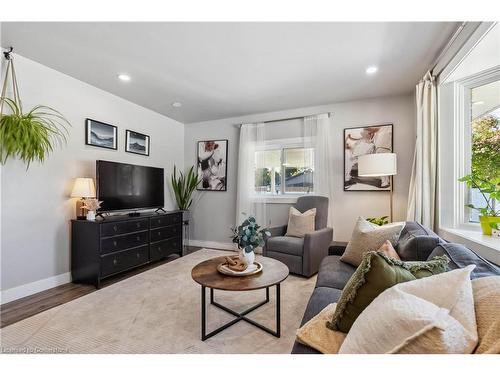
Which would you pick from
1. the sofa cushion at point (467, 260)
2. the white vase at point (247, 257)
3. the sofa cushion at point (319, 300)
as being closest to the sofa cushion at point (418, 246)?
the sofa cushion at point (467, 260)

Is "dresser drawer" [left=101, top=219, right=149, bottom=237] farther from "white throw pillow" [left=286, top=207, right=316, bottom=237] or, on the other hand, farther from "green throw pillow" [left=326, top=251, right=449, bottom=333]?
"green throw pillow" [left=326, top=251, right=449, bottom=333]

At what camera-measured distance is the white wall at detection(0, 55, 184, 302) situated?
2.46 m

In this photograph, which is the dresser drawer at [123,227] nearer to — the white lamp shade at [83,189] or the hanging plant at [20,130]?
the white lamp shade at [83,189]

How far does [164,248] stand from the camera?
150 inches

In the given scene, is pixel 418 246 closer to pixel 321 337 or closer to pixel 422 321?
pixel 321 337

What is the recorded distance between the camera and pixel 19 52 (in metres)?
2.46

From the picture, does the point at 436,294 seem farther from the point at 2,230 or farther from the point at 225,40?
the point at 2,230

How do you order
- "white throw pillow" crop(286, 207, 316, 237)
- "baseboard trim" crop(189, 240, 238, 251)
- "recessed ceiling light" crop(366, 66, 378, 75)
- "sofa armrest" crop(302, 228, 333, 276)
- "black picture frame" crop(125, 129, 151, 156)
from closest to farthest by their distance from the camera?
"recessed ceiling light" crop(366, 66, 378, 75), "sofa armrest" crop(302, 228, 333, 276), "white throw pillow" crop(286, 207, 316, 237), "black picture frame" crop(125, 129, 151, 156), "baseboard trim" crop(189, 240, 238, 251)

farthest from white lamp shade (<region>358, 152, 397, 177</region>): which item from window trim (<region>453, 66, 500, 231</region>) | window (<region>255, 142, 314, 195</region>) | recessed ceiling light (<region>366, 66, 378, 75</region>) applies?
window (<region>255, 142, 314, 195</region>)

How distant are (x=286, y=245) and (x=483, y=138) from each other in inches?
88.5

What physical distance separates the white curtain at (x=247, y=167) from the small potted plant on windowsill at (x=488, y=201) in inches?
114

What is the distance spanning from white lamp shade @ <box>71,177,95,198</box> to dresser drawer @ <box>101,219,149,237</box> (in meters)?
0.42

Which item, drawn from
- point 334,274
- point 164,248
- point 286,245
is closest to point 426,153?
point 334,274
